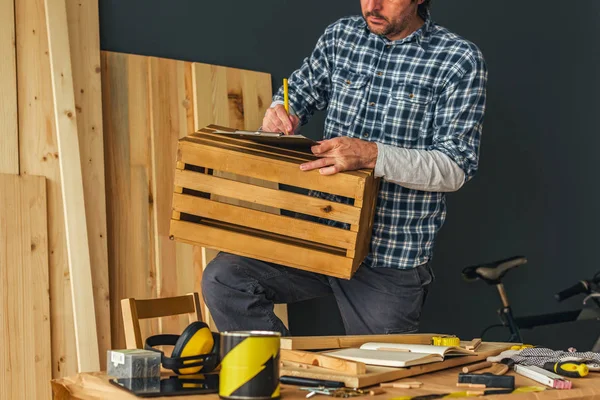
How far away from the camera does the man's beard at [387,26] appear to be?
2.57m

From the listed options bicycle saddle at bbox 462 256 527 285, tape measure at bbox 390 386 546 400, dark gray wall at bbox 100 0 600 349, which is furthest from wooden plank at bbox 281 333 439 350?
dark gray wall at bbox 100 0 600 349

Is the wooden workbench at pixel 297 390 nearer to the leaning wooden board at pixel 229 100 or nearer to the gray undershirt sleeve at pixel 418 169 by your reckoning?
the gray undershirt sleeve at pixel 418 169

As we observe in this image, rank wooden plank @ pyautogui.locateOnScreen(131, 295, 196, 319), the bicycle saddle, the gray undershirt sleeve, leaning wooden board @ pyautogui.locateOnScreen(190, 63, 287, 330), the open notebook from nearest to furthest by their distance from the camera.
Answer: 1. the open notebook
2. wooden plank @ pyautogui.locateOnScreen(131, 295, 196, 319)
3. the gray undershirt sleeve
4. leaning wooden board @ pyautogui.locateOnScreen(190, 63, 287, 330)
5. the bicycle saddle

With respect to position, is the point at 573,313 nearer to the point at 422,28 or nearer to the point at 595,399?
the point at 422,28

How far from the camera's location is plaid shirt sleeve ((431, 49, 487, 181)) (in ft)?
8.18

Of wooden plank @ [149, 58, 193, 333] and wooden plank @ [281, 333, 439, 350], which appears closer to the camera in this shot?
wooden plank @ [281, 333, 439, 350]

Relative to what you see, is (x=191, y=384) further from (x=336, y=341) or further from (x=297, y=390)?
(x=336, y=341)

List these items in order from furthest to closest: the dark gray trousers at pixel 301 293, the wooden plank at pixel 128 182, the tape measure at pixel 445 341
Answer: the wooden plank at pixel 128 182 → the dark gray trousers at pixel 301 293 → the tape measure at pixel 445 341

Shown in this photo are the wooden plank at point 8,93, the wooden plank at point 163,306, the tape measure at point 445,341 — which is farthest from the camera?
the wooden plank at point 8,93

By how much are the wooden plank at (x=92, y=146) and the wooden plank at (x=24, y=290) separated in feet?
0.53

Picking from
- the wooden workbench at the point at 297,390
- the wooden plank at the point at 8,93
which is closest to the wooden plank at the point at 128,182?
the wooden plank at the point at 8,93

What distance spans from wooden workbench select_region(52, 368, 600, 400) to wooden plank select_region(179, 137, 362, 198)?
0.75 meters

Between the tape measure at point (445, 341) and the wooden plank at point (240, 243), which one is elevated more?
the wooden plank at point (240, 243)

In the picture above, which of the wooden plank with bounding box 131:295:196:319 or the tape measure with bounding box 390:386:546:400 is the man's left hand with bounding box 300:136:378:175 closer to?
the wooden plank with bounding box 131:295:196:319
